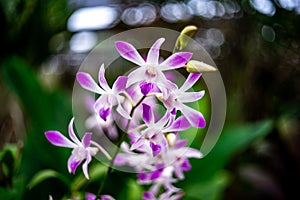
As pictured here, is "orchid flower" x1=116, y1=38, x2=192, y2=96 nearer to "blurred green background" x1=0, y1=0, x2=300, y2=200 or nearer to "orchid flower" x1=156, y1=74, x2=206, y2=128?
"orchid flower" x1=156, y1=74, x2=206, y2=128

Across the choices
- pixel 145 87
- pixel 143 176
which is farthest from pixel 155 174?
pixel 145 87

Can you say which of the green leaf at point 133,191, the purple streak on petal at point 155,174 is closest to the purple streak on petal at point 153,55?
the purple streak on petal at point 155,174

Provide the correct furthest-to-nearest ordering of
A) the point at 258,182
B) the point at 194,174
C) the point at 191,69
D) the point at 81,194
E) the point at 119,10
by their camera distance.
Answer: the point at 119,10 < the point at 258,182 < the point at 194,174 < the point at 81,194 < the point at 191,69

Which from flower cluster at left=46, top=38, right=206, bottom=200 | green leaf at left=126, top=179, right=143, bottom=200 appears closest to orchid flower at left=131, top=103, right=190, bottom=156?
flower cluster at left=46, top=38, right=206, bottom=200

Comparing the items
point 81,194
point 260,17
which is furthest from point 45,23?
point 81,194

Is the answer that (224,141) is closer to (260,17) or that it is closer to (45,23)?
(260,17)

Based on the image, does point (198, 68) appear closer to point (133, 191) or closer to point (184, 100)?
point (184, 100)
